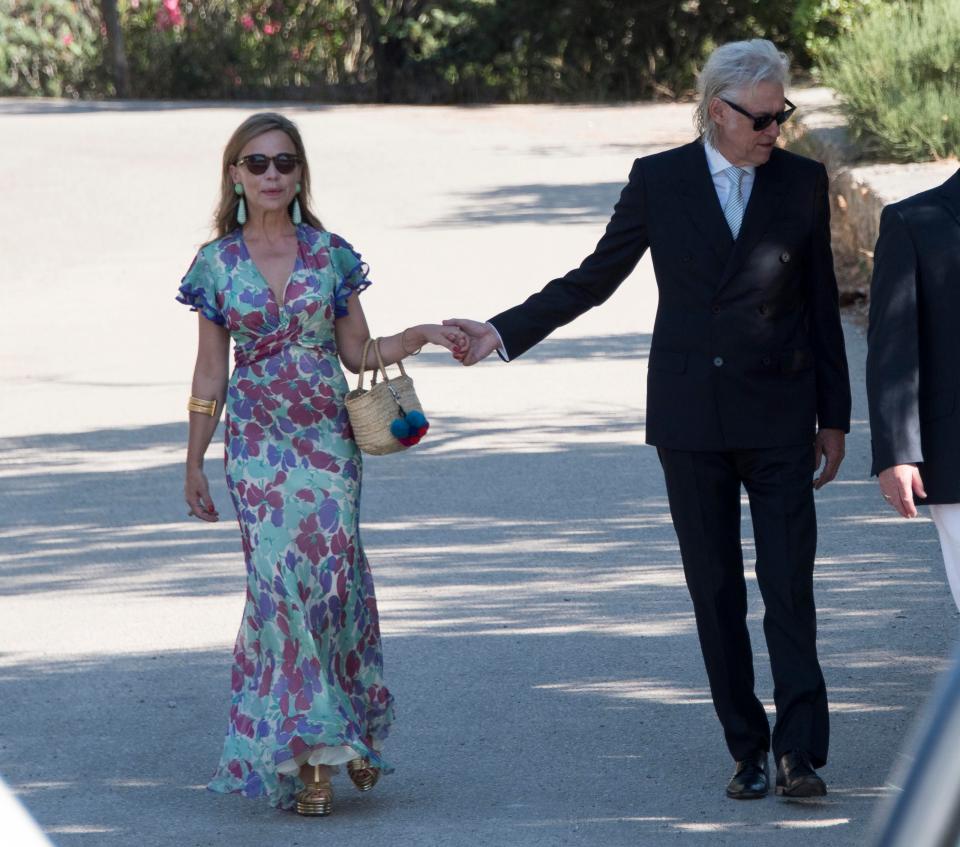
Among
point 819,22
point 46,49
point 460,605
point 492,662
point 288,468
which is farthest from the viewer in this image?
point 46,49

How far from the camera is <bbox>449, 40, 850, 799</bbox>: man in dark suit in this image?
4.63m

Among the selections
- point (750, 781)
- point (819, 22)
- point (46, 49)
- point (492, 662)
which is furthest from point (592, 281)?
point (46, 49)

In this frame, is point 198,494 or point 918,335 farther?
point 198,494

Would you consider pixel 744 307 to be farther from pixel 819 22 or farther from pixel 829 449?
pixel 819 22

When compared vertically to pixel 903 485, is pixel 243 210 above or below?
above

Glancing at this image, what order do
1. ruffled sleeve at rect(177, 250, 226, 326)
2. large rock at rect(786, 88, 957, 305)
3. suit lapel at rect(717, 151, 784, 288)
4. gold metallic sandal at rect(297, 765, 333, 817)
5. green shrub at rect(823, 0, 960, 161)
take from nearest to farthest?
suit lapel at rect(717, 151, 784, 288)
gold metallic sandal at rect(297, 765, 333, 817)
ruffled sleeve at rect(177, 250, 226, 326)
large rock at rect(786, 88, 957, 305)
green shrub at rect(823, 0, 960, 161)

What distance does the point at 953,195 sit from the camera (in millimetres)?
4238

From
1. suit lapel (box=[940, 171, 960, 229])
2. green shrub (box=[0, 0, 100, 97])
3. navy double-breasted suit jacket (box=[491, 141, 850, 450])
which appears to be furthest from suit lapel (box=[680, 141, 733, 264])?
green shrub (box=[0, 0, 100, 97])

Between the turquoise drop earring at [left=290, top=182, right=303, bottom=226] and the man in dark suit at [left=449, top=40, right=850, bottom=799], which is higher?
the turquoise drop earring at [left=290, top=182, right=303, bottom=226]

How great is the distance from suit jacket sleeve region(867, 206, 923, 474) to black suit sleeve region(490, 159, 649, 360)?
30.0 inches

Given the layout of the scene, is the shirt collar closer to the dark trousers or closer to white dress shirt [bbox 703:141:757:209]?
white dress shirt [bbox 703:141:757:209]

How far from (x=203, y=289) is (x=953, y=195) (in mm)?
1980

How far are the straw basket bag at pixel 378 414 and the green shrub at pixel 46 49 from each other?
98.5 feet

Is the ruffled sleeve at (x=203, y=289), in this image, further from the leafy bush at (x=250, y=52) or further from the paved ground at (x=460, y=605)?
the leafy bush at (x=250, y=52)
